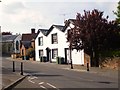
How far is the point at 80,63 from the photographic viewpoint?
47406 mm

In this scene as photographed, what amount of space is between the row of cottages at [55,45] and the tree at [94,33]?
18.2 ft

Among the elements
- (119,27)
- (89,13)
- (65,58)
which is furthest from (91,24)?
(65,58)

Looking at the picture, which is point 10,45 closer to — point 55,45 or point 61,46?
point 55,45

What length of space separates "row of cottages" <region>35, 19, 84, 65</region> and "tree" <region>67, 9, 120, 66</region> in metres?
5.56

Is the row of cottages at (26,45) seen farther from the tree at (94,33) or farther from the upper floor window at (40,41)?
the tree at (94,33)

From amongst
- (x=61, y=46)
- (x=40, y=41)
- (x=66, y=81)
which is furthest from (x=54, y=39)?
(x=66, y=81)

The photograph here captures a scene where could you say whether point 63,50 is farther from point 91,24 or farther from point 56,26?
point 91,24

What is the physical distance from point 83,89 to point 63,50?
35331 mm

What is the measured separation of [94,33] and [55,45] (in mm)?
17698

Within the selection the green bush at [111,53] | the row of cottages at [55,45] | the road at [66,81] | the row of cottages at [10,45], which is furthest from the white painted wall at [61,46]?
the row of cottages at [10,45]

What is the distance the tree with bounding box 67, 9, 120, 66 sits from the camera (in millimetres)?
39469

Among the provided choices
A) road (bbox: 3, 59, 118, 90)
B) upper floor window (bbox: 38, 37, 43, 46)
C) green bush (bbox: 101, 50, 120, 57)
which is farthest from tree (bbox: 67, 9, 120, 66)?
upper floor window (bbox: 38, 37, 43, 46)

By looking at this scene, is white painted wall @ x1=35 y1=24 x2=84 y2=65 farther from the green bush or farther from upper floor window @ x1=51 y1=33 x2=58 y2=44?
the green bush

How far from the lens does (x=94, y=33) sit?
1549 inches
